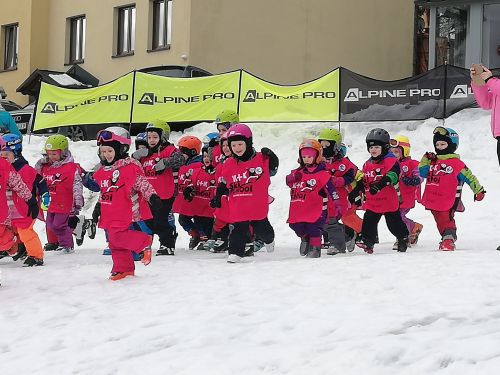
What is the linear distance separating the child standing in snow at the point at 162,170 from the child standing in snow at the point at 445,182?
10.4 ft

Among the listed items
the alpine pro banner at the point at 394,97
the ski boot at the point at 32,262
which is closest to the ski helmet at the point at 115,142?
the ski boot at the point at 32,262

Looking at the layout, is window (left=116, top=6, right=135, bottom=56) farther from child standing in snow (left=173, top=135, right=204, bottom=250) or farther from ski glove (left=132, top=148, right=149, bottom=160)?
ski glove (left=132, top=148, right=149, bottom=160)

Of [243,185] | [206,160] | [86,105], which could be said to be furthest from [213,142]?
[86,105]

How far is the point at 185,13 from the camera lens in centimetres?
2597

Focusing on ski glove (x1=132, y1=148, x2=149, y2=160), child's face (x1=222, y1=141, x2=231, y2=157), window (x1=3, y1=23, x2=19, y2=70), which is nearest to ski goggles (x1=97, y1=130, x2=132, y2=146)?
child's face (x1=222, y1=141, x2=231, y2=157)

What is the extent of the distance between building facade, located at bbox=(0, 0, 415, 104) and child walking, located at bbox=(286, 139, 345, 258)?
51.2ft

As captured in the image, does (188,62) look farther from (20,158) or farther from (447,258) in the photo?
(447,258)

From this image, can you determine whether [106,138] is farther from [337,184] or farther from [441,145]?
[441,145]

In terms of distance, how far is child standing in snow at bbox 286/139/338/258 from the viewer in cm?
1060

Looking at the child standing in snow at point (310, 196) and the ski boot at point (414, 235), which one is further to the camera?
the ski boot at point (414, 235)

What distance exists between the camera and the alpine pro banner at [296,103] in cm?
1799

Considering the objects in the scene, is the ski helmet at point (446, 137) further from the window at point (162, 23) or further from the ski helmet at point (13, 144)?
the window at point (162, 23)

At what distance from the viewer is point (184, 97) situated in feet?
62.7

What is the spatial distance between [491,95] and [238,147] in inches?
114
